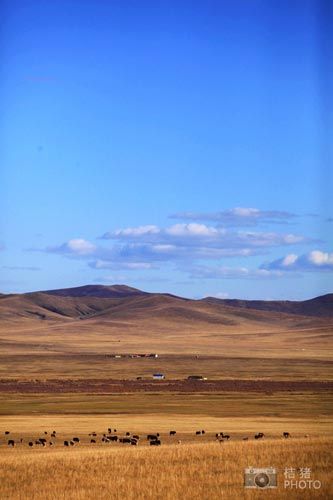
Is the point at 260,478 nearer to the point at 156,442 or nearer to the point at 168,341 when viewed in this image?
the point at 156,442

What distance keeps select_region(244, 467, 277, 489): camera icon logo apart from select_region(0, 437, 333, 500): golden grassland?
0.66 ft

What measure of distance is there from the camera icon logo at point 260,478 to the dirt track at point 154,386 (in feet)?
162

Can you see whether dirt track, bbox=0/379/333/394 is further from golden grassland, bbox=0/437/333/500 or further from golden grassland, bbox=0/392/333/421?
golden grassland, bbox=0/437/333/500

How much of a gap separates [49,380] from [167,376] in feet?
47.5

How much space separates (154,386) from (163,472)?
2137 inches

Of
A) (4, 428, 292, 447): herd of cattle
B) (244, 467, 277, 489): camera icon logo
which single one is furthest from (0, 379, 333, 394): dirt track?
(244, 467, 277, 489): camera icon logo

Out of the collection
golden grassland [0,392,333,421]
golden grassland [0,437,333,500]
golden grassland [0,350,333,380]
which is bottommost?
golden grassland [0,437,333,500]

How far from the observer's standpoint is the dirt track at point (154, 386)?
74.6 m

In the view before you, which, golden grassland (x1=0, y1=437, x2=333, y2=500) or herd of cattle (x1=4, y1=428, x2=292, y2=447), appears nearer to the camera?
golden grassland (x1=0, y1=437, x2=333, y2=500)

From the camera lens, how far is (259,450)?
1136 inches

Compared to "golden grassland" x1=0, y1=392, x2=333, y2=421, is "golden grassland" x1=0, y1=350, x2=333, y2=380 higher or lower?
"golden grassland" x1=0, y1=350, x2=333, y2=380

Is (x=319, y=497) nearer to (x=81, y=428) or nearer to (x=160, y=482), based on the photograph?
(x=160, y=482)

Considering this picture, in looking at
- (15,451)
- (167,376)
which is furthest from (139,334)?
(15,451)

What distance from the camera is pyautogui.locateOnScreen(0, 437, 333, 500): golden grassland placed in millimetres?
22828
